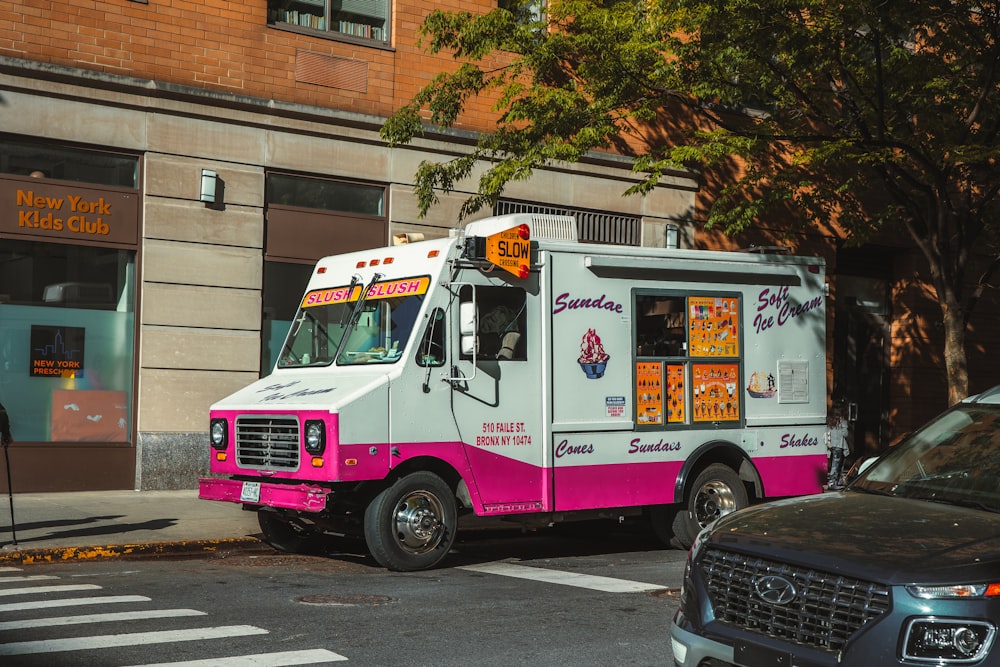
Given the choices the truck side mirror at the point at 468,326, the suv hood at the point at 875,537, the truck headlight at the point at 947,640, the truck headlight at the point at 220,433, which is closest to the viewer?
the truck headlight at the point at 947,640

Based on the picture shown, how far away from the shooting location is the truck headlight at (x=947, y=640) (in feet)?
13.4

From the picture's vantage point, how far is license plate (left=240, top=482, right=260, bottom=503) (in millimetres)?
10104

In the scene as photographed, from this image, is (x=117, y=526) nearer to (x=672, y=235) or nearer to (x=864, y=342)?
(x=672, y=235)

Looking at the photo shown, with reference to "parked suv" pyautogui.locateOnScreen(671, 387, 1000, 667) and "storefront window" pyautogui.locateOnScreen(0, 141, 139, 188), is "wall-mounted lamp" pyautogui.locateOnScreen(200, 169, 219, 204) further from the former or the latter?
"parked suv" pyautogui.locateOnScreen(671, 387, 1000, 667)

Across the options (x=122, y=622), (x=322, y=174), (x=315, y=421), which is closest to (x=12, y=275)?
(x=322, y=174)

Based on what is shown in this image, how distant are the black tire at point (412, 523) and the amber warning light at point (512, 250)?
6.43 feet

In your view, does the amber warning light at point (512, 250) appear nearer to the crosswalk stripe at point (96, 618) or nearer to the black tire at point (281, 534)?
the black tire at point (281, 534)

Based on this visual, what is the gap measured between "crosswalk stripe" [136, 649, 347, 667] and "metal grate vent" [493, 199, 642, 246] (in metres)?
13.1

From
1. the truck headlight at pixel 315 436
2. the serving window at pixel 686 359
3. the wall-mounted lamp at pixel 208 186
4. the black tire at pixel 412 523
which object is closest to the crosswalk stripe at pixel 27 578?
the truck headlight at pixel 315 436

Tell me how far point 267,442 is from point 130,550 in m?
1.97

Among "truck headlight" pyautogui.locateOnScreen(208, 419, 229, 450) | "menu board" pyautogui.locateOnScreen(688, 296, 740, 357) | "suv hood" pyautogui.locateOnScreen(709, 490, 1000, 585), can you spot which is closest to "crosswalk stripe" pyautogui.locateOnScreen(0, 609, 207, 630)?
"truck headlight" pyautogui.locateOnScreen(208, 419, 229, 450)

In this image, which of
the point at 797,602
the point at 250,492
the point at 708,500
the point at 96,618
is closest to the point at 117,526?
the point at 250,492

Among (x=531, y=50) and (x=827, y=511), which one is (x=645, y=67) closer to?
(x=531, y=50)

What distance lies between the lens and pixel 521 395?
10734mm
